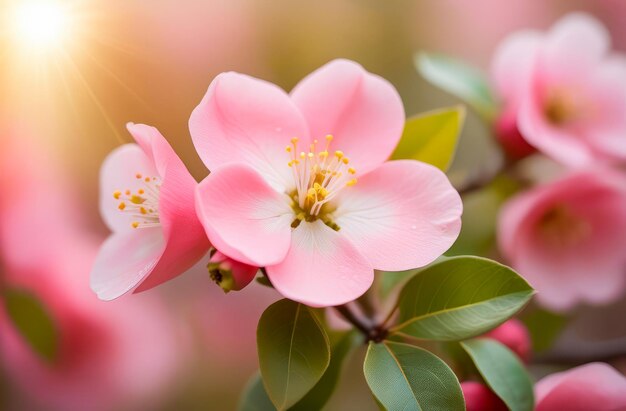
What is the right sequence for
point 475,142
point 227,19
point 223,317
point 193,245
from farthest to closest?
point 475,142 < point 227,19 < point 223,317 < point 193,245

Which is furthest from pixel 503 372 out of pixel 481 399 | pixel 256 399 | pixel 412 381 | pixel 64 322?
pixel 64 322

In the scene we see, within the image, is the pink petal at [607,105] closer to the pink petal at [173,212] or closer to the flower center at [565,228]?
the flower center at [565,228]

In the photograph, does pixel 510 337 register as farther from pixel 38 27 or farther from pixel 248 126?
pixel 38 27

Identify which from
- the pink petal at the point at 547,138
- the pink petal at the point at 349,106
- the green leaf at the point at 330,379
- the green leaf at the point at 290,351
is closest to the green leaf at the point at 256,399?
the green leaf at the point at 330,379

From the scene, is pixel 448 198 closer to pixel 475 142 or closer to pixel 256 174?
pixel 256 174

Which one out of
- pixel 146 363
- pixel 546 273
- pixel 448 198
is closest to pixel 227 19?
pixel 146 363

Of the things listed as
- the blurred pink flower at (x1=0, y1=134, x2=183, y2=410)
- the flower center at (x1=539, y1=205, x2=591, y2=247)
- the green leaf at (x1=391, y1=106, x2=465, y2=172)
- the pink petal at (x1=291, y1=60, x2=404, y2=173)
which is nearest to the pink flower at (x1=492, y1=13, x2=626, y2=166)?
the flower center at (x1=539, y1=205, x2=591, y2=247)
